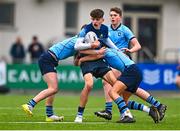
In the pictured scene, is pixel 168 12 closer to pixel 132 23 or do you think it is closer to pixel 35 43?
pixel 132 23

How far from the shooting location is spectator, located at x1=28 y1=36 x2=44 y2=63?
33.0 m

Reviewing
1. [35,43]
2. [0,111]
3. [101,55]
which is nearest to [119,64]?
[101,55]

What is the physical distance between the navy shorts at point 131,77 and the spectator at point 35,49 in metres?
17.7

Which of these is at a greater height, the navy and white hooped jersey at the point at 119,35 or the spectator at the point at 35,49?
the navy and white hooped jersey at the point at 119,35

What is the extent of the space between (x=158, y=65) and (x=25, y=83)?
16.2 feet

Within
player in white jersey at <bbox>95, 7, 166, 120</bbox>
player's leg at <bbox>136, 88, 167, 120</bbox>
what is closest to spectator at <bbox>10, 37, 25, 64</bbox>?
player in white jersey at <bbox>95, 7, 166, 120</bbox>

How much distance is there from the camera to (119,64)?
1546 centimetres

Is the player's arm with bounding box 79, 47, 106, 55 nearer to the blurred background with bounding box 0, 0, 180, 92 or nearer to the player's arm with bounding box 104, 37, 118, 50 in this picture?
the player's arm with bounding box 104, 37, 118, 50

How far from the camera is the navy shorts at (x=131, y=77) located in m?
15.3

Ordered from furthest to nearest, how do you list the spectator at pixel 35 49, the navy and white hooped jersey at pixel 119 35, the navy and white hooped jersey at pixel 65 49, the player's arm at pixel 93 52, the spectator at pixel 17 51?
1. the spectator at pixel 17 51
2. the spectator at pixel 35 49
3. the navy and white hooped jersey at pixel 119 35
4. the navy and white hooped jersey at pixel 65 49
5. the player's arm at pixel 93 52

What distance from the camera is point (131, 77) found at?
15.3 m

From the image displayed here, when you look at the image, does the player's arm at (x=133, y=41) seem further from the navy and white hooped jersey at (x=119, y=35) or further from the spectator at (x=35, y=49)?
the spectator at (x=35, y=49)

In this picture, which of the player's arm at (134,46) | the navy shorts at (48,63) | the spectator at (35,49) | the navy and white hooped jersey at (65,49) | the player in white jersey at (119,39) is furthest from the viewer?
the spectator at (35,49)

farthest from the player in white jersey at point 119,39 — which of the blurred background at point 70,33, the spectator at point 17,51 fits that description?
the spectator at point 17,51
